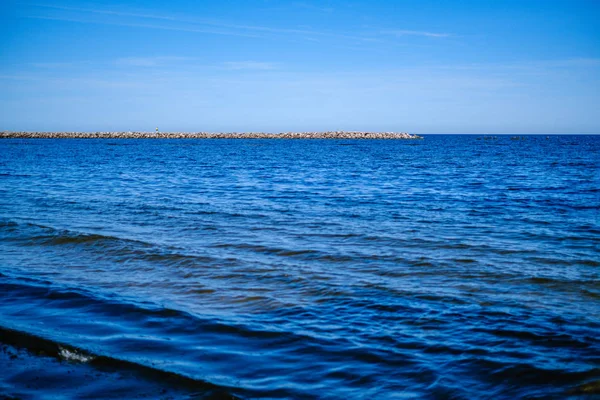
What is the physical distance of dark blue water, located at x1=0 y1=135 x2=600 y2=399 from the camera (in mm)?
5051

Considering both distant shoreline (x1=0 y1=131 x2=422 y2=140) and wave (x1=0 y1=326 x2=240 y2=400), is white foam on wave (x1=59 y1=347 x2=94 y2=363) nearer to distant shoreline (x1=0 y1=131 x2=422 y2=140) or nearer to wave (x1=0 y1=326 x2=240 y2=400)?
wave (x1=0 y1=326 x2=240 y2=400)

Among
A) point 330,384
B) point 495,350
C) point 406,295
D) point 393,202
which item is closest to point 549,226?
point 393,202

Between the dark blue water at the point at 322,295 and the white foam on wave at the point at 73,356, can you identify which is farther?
the white foam on wave at the point at 73,356

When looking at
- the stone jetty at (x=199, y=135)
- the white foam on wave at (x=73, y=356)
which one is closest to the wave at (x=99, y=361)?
the white foam on wave at (x=73, y=356)

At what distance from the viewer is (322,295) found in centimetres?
757

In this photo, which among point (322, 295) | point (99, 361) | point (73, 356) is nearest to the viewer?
point (99, 361)

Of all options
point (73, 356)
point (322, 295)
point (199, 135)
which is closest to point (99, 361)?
point (73, 356)

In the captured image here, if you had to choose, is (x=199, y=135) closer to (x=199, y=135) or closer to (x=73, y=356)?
(x=199, y=135)

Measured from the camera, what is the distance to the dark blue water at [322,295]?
16.6 ft

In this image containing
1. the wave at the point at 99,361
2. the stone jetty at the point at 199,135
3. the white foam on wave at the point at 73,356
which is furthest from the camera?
the stone jetty at the point at 199,135

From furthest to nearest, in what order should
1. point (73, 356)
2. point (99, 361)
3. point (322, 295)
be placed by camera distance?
point (322, 295) < point (73, 356) < point (99, 361)

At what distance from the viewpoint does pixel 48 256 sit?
10.2 meters

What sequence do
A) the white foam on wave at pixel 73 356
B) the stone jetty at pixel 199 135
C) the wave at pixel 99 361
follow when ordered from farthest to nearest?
the stone jetty at pixel 199 135 < the white foam on wave at pixel 73 356 < the wave at pixel 99 361

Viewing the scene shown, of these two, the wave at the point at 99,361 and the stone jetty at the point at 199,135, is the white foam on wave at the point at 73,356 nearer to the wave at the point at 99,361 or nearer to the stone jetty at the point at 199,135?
the wave at the point at 99,361
